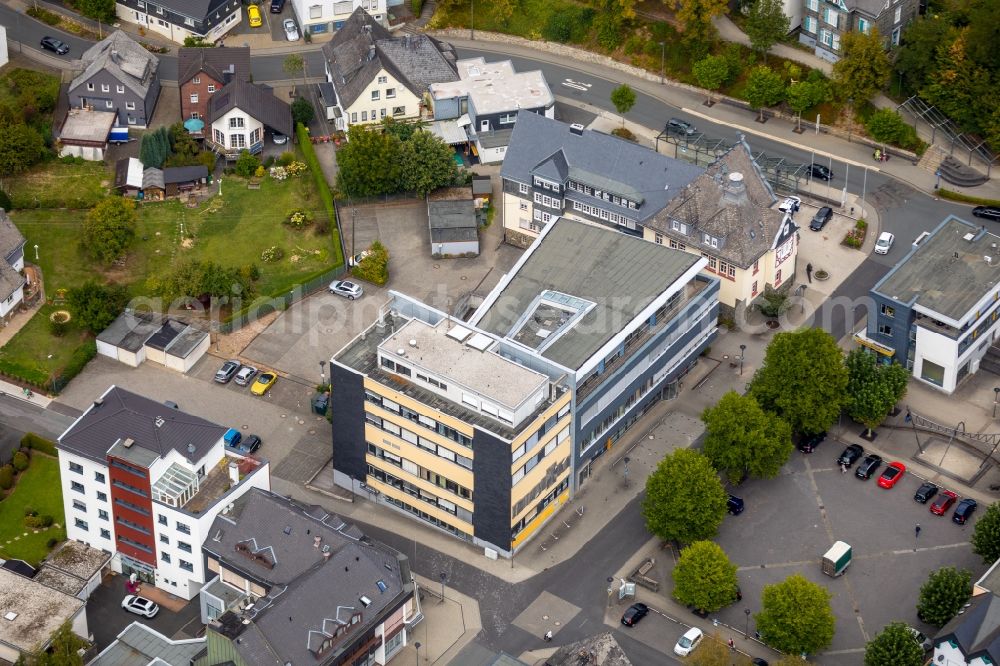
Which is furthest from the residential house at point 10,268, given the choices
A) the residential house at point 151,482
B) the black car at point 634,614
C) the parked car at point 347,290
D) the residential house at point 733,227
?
the black car at point 634,614

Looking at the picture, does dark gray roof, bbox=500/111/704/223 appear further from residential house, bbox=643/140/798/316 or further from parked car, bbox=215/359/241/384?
parked car, bbox=215/359/241/384

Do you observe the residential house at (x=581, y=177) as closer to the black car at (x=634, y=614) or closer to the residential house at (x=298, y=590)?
the black car at (x=634, y=614)

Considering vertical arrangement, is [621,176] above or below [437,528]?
above

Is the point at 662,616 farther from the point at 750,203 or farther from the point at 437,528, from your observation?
the point at 750,203

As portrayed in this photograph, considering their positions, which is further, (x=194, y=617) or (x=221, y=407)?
(x=221, y=407)

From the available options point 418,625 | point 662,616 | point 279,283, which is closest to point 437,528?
point 418,625

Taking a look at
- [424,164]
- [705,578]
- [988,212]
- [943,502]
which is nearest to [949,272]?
[988,212]

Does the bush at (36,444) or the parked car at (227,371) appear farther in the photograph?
the parked car at (227,371)
